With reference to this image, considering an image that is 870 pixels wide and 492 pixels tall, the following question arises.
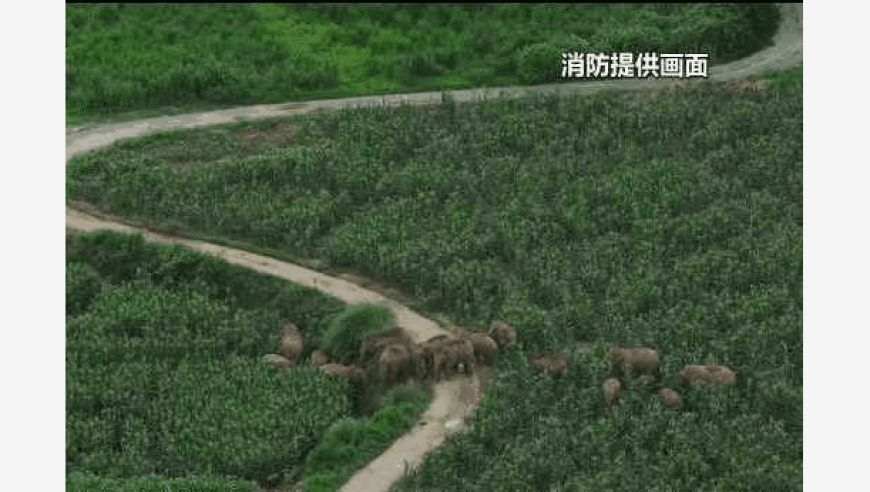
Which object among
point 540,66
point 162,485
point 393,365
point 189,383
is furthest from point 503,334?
point 540,66

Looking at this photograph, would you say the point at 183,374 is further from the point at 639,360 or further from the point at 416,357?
the point at 639,360

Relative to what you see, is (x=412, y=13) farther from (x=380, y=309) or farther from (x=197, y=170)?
(x=380, y=309)

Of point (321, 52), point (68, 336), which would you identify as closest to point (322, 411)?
point (68, 336)

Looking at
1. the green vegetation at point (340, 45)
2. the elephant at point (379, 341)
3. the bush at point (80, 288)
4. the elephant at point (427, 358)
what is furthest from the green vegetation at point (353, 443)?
the green vegetation at point (340, 45)

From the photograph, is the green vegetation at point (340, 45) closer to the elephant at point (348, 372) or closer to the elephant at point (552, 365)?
the elephant at point (348, 372)

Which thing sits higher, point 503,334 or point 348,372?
point 503,334
